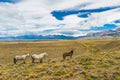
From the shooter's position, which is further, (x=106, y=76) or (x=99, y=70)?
(x=99, y=70)

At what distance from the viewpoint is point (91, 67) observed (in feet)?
77.1

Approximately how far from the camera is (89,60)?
26984mm

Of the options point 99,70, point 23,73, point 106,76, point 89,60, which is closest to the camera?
point 106,76

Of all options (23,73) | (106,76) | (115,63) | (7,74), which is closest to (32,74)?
(23,73)

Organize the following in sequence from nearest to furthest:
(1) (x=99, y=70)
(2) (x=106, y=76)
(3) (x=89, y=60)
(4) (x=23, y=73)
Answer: (2) (x=106, y=76)
(1) (x=99, y=70)
(4) (x=23, y=73)
(3) (x=89, y=60)

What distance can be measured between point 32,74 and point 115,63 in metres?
9.11

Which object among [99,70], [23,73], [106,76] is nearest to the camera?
[106,76]

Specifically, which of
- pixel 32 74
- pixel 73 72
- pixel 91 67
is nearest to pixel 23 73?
pixel 32 74

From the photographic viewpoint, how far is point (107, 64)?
24016 mm

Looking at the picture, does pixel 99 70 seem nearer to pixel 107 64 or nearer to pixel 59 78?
pixel 107 64

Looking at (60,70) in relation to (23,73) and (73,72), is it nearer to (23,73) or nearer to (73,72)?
(73,72)

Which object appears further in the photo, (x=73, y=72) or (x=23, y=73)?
(x=23, y=73)

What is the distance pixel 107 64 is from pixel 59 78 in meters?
6.08

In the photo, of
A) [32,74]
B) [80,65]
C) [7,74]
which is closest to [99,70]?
[80,65]
